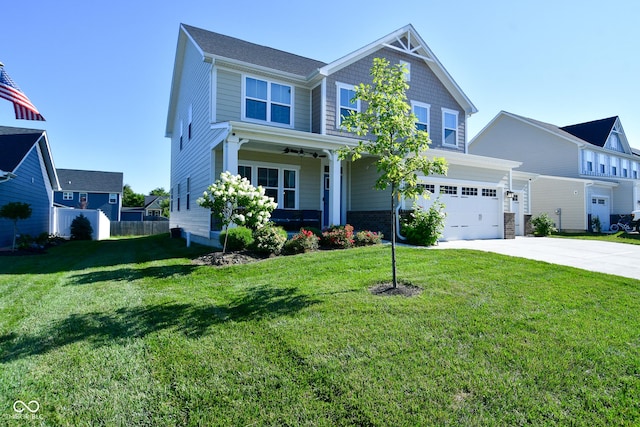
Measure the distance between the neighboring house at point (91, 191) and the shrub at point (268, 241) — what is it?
31.6 m

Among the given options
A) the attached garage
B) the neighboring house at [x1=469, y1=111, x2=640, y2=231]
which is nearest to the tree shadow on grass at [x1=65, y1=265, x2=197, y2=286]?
the attached garage

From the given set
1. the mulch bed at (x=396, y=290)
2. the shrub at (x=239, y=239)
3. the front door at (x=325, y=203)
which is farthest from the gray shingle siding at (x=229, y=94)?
the mulch bed at (x=396, y=290)

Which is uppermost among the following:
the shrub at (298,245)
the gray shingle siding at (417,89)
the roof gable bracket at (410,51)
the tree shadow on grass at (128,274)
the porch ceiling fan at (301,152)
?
the roof gable bracket at (410,51)

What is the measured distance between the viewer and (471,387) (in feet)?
9.21

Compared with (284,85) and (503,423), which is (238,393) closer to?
(503,423)

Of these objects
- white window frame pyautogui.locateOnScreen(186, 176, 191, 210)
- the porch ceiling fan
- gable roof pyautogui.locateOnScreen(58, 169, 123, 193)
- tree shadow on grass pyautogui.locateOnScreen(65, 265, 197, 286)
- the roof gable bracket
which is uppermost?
the roof gable bracket

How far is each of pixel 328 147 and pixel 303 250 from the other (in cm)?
400

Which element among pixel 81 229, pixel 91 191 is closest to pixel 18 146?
pixel 81 229

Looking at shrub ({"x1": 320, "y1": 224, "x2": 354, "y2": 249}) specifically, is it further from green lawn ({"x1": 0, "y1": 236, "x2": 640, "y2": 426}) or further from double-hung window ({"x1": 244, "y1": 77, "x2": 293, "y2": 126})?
double-hung window ({"x1": 244, "y1": 77, "x2": 293, "y2": 126})

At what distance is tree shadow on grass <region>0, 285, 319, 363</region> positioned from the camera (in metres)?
3.54

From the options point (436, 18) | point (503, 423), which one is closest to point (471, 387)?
point (503, 423)

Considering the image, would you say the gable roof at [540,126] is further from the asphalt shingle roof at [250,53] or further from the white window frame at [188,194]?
the white window frame at [188,194]

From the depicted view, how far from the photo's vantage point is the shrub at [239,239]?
845 centimetres

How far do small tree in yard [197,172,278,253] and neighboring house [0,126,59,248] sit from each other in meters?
8.25
